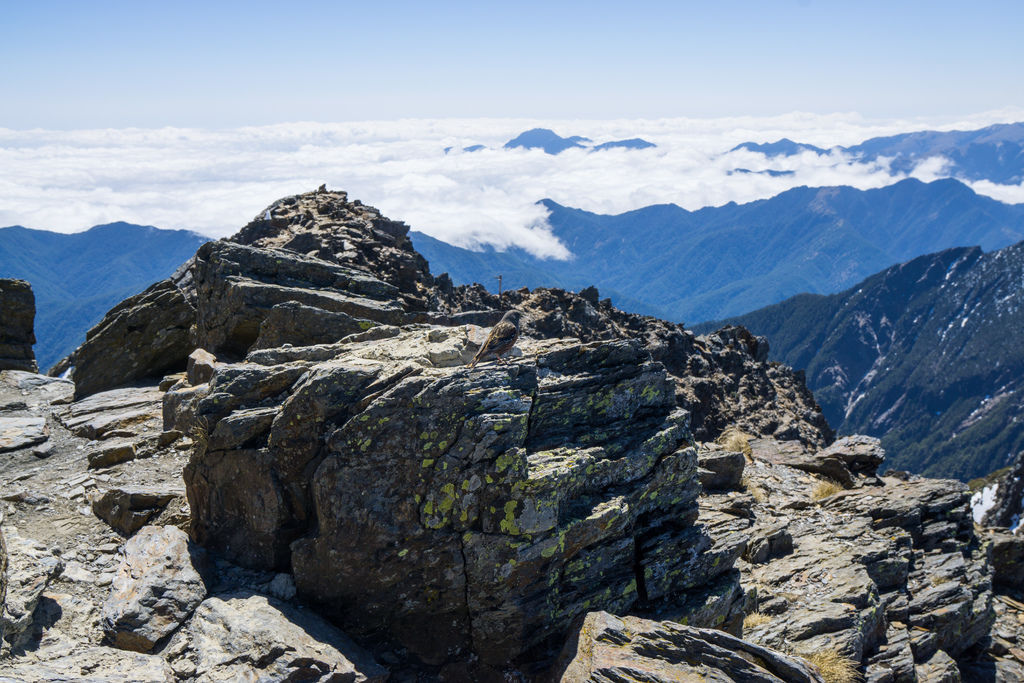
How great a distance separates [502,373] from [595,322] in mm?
40755

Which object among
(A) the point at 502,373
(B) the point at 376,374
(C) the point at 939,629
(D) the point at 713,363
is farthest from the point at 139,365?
(D) the point at 713,363

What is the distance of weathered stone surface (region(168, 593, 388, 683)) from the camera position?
40.5ft

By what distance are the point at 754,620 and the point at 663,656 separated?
6995mm

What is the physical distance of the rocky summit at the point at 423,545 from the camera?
44.1 ft

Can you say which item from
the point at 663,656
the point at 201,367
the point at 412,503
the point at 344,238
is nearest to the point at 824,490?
the point at 663,656

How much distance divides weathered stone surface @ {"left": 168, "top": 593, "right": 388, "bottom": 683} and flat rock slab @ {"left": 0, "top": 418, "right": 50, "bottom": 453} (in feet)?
44.0

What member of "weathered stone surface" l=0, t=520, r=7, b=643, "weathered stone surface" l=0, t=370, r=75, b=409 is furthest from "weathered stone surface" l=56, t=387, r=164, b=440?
"weathered stone surface" l=0, t=520, r=7, b=643

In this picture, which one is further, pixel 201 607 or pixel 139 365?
pixel 139 365

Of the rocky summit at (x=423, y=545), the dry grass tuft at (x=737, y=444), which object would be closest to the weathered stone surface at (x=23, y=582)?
the rocky summit at (x=423, y=545)

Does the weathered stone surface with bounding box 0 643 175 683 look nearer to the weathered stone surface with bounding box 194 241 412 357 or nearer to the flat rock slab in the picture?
the flat rock slab

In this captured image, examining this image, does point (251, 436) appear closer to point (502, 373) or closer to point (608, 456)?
point (502, 373)

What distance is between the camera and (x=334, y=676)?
503 inches

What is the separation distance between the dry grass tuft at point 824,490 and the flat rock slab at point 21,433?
100 ft

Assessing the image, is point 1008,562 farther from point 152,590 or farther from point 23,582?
point 23,582
